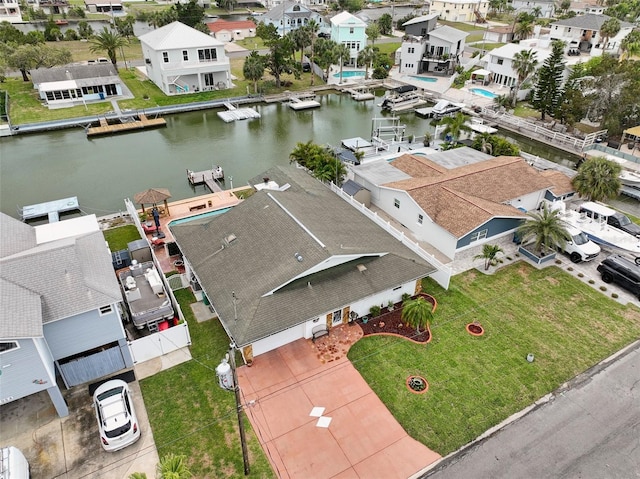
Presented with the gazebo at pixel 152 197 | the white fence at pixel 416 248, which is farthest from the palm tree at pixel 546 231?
the gazebo at pixel 152 197

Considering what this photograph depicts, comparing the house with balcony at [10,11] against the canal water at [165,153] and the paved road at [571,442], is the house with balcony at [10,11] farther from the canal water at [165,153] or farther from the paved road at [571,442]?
the paved road at [571,442]

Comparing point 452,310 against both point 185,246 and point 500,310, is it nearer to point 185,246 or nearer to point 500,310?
point 500,310

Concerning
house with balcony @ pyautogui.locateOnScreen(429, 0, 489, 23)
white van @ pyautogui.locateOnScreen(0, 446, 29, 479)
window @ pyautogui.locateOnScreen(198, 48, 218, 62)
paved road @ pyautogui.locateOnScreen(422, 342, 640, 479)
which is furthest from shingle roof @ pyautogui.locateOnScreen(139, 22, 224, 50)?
house with balcony @ pyautogui.locateOnScreen(429, 0, 489, 23)

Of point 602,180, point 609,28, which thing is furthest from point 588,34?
point 602,180

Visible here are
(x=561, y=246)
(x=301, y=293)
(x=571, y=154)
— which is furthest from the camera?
(x=571, y=154)

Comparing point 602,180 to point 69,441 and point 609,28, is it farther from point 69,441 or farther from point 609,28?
point 609,28

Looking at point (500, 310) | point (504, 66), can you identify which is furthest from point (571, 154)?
point (500, 310)
